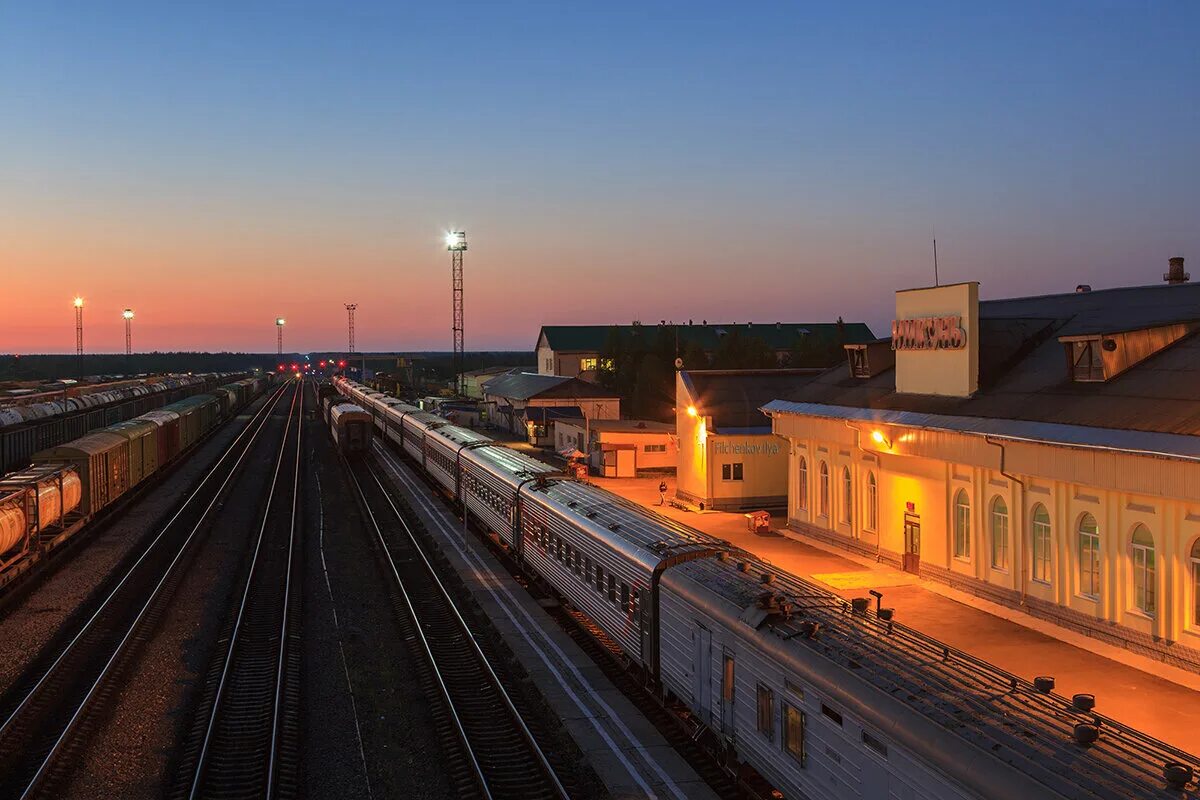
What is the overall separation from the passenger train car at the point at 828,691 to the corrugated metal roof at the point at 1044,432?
333 inches

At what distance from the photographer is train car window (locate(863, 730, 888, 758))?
8.61 metres

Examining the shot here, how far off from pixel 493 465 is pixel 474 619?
8.50 m

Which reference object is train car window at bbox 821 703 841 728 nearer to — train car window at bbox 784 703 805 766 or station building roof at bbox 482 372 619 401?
train car window at bbox 784 703 805 766

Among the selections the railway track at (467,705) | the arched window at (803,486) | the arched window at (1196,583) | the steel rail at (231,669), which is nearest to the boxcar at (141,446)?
the steel rail at (231,669)

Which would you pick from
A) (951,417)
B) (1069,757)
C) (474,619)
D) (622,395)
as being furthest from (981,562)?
(622,395)

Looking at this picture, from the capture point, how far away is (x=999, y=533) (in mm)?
22344

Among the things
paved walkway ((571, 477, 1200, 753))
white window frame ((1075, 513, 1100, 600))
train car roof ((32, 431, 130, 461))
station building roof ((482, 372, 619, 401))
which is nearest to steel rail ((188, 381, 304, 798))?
train car roof ((32, 431, 130, 461))

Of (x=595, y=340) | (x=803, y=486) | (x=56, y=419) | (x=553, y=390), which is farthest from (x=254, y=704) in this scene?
(x=595, y=340)

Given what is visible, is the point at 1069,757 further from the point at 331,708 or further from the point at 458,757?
the point at 331,708

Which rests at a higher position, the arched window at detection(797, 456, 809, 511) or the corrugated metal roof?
the corrugated metal roof

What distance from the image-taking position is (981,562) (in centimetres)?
2277

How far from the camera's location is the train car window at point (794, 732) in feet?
33.1

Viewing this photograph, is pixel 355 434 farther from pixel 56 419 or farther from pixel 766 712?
pixel 766 712

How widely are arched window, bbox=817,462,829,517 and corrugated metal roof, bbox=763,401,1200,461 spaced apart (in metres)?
2.54
